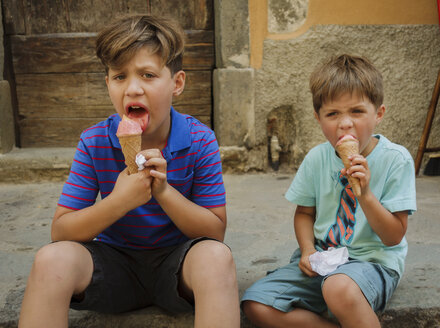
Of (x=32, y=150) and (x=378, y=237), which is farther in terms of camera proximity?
(x=32, y=150)

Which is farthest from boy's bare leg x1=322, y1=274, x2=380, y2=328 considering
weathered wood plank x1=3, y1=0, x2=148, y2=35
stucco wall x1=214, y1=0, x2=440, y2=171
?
weathered wood plank x1=3, y1=0, x2=148, y2=35

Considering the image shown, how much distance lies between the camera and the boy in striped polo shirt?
1.35 meters

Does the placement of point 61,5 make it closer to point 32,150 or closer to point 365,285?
point 32,150

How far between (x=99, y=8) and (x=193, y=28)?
703 millimetres

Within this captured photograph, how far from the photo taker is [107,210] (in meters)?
1.42

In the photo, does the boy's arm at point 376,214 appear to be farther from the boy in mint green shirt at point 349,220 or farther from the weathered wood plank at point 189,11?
the weathered wood plank at point 189,11

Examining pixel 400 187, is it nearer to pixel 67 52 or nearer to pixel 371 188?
pixel 371 188

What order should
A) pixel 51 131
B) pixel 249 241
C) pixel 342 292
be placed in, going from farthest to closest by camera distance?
pixel 51 131
pixel 249 241
pixel 342 292

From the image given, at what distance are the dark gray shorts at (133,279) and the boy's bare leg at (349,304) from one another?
42cm

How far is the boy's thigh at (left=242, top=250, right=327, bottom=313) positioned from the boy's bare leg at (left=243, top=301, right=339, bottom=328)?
0.05 ft

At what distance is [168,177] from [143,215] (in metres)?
0.15

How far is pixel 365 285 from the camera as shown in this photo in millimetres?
1442

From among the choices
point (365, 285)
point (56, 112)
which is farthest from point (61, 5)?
point (365, 285)

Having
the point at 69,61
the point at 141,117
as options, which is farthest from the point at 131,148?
the point at 69,61
